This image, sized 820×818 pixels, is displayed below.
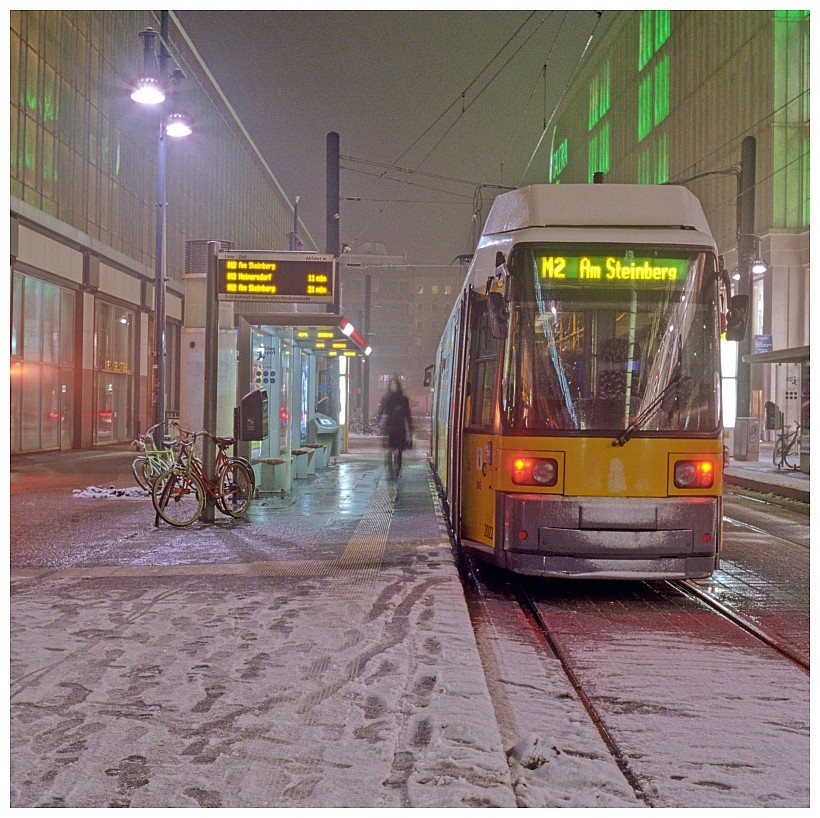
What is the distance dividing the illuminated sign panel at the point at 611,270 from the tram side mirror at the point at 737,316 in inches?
18.4

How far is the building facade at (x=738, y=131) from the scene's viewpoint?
36938 millimetres

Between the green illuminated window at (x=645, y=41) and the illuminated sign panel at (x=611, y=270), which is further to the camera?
the green illuminated window at (x=645, y=41)

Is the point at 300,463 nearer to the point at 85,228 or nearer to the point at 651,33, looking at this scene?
the point at 85,228

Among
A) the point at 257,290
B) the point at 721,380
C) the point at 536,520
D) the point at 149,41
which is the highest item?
the point at 149,41

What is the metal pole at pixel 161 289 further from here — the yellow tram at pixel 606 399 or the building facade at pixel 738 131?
the building facade at pixel 738 131

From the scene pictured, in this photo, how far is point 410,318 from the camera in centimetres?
11388

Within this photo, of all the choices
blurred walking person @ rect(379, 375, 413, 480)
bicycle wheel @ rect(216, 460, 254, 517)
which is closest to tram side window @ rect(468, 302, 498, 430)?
bicycle wheel @ rect(216, 460, 254, 517)

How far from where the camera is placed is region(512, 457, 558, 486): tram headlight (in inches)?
297

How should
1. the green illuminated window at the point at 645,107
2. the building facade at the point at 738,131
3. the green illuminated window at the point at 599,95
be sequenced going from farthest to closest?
the green illuminated window at the point at 599,95, the green illuminated window at the point at 645,107, the building facade at the point at 738,131

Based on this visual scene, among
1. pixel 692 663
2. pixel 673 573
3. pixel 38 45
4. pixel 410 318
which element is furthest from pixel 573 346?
pixel 410 318

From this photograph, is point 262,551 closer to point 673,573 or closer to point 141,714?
point 673,573

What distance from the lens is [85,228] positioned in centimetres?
3138

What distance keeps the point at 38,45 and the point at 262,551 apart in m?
23.7

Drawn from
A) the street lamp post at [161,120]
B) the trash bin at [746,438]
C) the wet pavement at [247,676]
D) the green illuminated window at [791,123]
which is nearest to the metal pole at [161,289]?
the street lamp post at [161,120]
